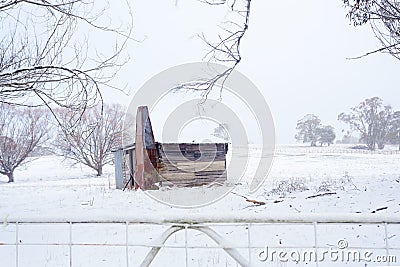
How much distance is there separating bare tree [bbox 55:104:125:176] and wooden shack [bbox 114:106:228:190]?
4.97 ft

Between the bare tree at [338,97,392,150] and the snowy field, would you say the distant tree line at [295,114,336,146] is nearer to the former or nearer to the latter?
the bare tree at [338,97,392,150]

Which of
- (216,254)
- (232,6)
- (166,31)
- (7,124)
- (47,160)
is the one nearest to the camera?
(216,254)

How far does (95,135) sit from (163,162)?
7911 mm

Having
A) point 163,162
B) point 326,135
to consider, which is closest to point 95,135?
point 163,162

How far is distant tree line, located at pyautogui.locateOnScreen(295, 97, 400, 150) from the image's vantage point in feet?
94.0

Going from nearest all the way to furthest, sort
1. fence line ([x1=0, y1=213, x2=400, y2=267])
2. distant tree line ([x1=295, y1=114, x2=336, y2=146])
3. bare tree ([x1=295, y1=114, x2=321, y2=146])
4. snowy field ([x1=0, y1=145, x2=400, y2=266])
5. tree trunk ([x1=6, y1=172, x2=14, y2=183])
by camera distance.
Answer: fence line ([x1=0, y1=213, x2=400, y2=267]) < snowy field ([x1=0, y1=145, x2=400, y2=266]) < bare tree ([x1=295, y1=114, x2=321, y2=146]) < distant tree line ([x1=295, y1=114, x2=336, y2=146]) < tree trunk ([x1=6, y1=172, x2=14, y2=183])

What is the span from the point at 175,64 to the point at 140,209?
4044 millimetres

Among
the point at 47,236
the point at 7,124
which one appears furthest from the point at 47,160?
the point at 47,236

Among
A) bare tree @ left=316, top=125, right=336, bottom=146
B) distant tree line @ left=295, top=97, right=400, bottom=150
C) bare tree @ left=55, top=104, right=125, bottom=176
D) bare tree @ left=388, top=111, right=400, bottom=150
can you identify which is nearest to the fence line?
bare tree @ left=55, top=104, right=125, bottom=176

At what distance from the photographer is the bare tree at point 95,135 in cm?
602

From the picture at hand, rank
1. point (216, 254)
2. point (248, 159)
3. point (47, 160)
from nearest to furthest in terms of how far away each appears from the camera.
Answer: point (216, 254) → point (248, 159) → point (47, 160)

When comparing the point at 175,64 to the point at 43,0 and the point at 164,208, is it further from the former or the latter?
the point at 43,0

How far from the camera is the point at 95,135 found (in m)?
20.4

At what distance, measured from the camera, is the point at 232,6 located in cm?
564
